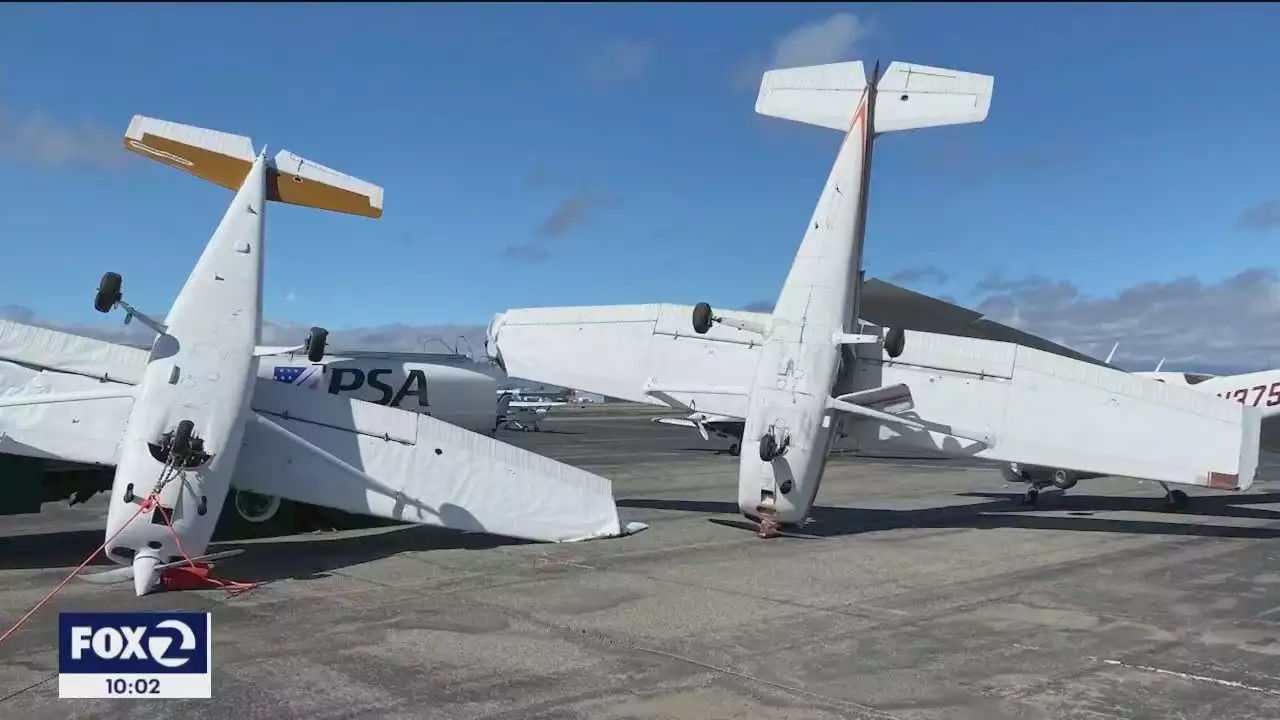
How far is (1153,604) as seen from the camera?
10594mm

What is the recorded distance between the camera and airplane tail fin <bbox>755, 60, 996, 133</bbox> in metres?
15.7

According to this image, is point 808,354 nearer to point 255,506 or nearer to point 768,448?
point 768,448

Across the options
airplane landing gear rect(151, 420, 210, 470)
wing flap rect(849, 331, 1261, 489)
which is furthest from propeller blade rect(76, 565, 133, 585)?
wing flap rect(849, 331, 1261, 489)

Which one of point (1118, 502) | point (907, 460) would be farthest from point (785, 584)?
point (907, 460)

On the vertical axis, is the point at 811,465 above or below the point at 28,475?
above

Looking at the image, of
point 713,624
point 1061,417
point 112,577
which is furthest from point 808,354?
point 112,577

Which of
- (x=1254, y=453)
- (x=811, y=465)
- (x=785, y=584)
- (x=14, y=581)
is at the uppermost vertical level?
(x=1254, y=453)

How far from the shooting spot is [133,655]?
612 centimetres

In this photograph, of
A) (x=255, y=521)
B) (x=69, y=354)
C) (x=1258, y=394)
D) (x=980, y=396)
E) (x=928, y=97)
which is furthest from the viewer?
(x=1258, y=394)

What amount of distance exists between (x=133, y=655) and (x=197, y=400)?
535cm

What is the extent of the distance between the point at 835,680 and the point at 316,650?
4286 millimetres

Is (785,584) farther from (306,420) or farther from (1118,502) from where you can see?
(1118,502)

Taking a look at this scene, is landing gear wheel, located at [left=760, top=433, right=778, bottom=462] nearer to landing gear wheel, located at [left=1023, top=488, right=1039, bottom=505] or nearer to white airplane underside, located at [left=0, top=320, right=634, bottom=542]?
white airplane underside, located at [left=0, top=320, right=634, bottom=542]

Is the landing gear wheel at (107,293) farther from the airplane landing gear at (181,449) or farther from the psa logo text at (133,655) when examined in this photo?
the psa logo text at (133,655)
